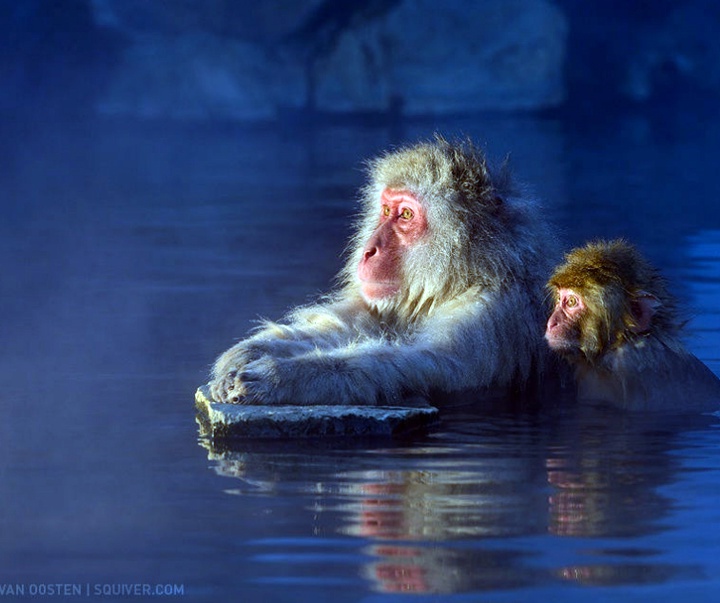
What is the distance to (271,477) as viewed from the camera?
16.4 feet

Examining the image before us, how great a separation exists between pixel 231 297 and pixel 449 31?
58.1 feet

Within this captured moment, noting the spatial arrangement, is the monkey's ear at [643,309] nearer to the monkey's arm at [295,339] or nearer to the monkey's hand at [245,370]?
the monkey's arm at [295,339]

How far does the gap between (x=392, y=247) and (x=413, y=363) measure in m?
0.65

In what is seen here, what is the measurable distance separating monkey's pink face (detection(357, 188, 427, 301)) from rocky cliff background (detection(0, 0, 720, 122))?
60.7ft

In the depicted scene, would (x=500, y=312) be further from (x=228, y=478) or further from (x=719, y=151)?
(x=719, y=151)

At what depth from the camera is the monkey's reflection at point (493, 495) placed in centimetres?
405

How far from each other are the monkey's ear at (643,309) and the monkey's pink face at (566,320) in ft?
0.63

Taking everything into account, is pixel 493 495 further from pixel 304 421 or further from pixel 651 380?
pixel 651 380

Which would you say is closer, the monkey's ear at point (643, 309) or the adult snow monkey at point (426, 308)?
the adult snow monkey at point (426, 308)

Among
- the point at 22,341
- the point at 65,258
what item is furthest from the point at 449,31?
the point at 22,341

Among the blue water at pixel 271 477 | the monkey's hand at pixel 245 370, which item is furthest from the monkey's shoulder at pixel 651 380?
the monkey's hand at pixel 245 370

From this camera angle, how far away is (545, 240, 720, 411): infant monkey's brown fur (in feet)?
19.3

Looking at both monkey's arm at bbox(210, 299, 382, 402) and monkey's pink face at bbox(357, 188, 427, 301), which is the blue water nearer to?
monkey's arm at bbox(210, 299, 382, 402)

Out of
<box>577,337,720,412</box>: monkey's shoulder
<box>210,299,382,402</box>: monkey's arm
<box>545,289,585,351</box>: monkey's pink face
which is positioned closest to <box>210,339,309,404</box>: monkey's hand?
<box>210,299,382,402</box>: monkey's arm
